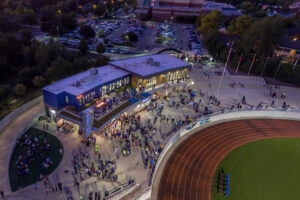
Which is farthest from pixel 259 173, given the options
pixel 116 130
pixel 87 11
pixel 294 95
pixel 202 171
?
pixel 87 11

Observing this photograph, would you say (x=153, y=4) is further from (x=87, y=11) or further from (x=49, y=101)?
(x=49, y=101)

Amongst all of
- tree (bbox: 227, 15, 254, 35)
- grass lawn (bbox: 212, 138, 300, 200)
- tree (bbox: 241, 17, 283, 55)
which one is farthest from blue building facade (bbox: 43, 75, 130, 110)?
tree (bbox: 227, 15, 254, 35)

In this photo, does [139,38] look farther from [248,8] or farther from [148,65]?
[248,8]

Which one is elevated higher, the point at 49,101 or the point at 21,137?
the point at 49,101

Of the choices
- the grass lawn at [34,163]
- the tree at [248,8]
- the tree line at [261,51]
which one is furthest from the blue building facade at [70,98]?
the tree at [248,8]

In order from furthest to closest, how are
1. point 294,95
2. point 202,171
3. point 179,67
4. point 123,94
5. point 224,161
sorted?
point 294,95
point 179,67
point 123,94
point 224,161
point 202,171

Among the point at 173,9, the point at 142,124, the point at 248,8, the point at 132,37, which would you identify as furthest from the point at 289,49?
the point at 248,8

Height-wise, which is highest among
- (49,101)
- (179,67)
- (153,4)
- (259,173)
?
(153,4)
